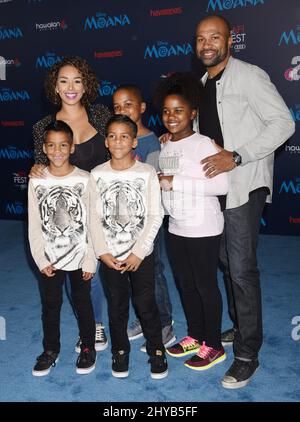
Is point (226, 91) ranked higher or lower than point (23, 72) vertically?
lower

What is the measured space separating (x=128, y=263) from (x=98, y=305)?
633mm

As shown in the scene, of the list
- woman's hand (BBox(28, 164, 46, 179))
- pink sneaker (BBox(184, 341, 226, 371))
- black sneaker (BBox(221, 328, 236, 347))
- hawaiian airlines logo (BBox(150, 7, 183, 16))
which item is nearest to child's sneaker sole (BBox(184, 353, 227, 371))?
pink sneaker (BBox(184, 341, 226, 371))

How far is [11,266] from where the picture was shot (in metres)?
4.46

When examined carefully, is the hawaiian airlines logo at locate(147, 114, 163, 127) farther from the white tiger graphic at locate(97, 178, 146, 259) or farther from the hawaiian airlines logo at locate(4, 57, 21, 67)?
the white tiger graphic at locate(97, 178, 146, 259)

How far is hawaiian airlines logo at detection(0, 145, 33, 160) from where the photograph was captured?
642cm

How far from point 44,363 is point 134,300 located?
0.63 m

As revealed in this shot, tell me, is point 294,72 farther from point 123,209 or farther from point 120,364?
point 120,364

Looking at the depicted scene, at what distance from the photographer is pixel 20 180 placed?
6496mm

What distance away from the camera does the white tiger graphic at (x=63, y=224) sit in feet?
7.34

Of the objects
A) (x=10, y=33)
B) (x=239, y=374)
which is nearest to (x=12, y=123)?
(x=10, y=33)

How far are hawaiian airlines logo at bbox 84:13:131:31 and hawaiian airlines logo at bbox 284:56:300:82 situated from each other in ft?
6.74
